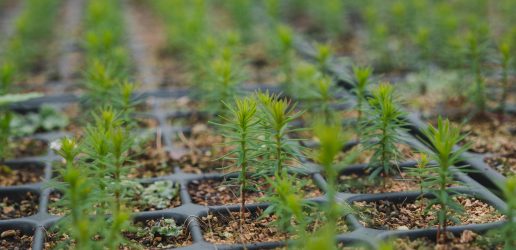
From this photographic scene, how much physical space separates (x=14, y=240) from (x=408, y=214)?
142cm

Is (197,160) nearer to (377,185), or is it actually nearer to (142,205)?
(142,205)

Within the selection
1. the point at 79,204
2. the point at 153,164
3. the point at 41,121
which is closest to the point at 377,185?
the point at 153,164

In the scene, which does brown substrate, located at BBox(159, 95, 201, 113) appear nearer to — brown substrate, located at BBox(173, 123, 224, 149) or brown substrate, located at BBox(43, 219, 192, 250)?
brown substrate, located at BBox(173, 123, 224, 149)

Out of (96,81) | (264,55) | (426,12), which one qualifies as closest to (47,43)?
(264,55)

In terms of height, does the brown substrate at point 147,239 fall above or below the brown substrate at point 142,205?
below

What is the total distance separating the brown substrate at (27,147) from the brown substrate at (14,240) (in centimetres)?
82

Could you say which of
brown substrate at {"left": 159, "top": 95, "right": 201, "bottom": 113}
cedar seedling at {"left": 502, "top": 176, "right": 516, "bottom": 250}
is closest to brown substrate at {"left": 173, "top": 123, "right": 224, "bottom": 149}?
brown substrate at {"left": 159, "top": 95, "right": 201, "bottom": 113}

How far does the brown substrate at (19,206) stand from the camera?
250 centimetres

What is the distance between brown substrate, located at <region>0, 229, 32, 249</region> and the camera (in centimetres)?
225

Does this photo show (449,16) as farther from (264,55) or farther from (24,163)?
(24,163)

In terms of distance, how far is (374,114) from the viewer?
8.00 ft

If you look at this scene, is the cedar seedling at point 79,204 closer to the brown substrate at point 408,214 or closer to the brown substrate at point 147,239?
the brown substrate at point 147,239

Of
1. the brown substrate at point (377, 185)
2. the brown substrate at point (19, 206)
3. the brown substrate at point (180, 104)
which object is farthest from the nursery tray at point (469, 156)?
the brown substrate at point (19, 206)

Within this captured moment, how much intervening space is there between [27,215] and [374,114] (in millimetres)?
1384
